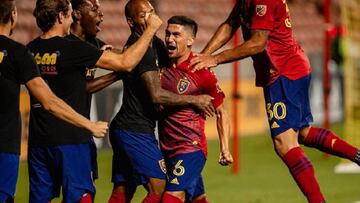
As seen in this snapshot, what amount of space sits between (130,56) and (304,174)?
2.36 m

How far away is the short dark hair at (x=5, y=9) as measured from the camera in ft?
21.9

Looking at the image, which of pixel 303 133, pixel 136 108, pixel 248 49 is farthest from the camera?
pixel 303 133

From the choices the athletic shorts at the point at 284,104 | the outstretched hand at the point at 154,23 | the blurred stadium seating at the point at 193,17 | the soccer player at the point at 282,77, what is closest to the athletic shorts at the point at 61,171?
the outstretched hand at the point at 154,23

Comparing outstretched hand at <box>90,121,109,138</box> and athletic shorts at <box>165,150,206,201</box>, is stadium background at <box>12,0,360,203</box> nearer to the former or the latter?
athletic shorts at <box>165,150,206,201</box>

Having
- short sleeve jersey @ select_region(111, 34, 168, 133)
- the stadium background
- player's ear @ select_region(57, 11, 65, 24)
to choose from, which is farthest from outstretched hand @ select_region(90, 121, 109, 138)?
the stadium background

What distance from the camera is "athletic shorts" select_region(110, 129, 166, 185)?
805 cm

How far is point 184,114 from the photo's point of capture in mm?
8180

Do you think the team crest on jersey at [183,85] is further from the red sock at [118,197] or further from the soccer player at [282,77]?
the red sock at [118,197]

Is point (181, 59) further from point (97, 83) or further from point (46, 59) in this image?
point (46, 59)

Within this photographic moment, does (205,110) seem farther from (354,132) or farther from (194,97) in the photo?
(354,132)

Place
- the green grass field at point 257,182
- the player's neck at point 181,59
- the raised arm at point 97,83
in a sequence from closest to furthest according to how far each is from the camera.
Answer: the raised arm at point 97,83 < the player's neck at point 181,59 < the green grass field at point 257,182

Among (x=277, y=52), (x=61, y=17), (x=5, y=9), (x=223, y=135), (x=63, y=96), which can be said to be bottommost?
(x=223, y=135)

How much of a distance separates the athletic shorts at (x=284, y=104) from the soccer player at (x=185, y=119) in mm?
799

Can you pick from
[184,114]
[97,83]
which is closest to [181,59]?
[184,114]
